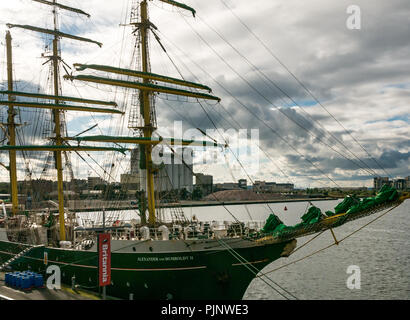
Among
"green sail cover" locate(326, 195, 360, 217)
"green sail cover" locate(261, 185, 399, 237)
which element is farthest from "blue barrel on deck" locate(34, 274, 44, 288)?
"green sail cover" locate(326, 195, 360, 217)

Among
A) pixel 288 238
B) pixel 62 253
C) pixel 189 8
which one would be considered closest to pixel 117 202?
pixel 62 253

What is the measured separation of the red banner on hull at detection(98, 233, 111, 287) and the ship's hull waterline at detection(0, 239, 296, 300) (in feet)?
7.83

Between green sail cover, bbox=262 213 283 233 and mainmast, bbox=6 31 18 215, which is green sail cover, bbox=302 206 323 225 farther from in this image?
mainmast, bbox=6 31 18 215

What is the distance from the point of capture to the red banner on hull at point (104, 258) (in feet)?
55.9

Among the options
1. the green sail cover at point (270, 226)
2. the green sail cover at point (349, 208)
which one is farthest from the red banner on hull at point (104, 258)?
the green sail cover at point (349, 208)

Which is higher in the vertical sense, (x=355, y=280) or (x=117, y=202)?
(x=117, y=202)

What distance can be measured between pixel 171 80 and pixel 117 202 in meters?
8.89

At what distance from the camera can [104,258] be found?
1717cm

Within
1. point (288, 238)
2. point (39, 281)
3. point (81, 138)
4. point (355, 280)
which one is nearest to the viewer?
point (288, 238)

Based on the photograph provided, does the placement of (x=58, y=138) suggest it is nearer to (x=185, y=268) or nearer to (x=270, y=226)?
(x=185, y=268)

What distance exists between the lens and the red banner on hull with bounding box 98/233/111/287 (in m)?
17.0

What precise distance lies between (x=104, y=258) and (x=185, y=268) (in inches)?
169

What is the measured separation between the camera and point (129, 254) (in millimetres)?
19734
